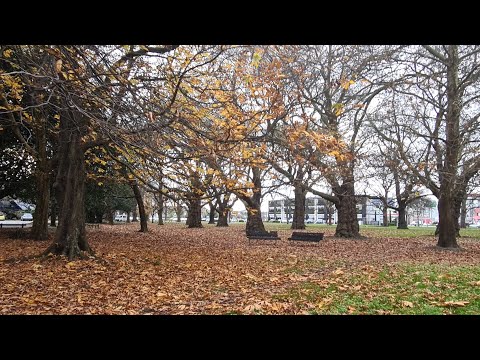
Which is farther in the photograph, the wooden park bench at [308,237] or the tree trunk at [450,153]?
the wooden park bench at [308,237]

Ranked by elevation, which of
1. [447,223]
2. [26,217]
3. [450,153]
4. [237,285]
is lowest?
[237,285]

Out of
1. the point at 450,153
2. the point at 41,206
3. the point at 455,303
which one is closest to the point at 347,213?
the point at 450,153

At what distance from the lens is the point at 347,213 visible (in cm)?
2094

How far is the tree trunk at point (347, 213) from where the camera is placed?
20.2 metres

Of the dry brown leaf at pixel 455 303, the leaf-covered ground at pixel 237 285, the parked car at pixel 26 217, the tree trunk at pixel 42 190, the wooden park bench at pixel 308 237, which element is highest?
the tree trunk at pixel 42 190

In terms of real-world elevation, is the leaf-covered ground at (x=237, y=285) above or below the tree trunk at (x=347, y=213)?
below

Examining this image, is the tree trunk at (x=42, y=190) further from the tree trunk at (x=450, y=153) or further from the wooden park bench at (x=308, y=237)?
the tree trunk at (x=450, y=153)

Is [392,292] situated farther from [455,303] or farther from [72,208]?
[72,208]

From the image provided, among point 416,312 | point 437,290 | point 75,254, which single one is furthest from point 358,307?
point 75,254

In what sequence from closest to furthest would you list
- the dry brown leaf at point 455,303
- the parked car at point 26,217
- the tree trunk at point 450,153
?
the dry brown leaf at point 455,303 < the tree trunk at point 450,153 < the parked car at point 26,217

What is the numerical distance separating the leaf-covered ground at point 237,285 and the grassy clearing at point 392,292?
0.01 metres

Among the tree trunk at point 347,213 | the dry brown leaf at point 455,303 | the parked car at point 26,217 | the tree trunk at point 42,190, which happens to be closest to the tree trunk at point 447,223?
the tree trunk at point 347,213

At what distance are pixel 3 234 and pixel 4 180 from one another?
8.78 feet

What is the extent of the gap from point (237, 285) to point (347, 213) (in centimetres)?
1461
